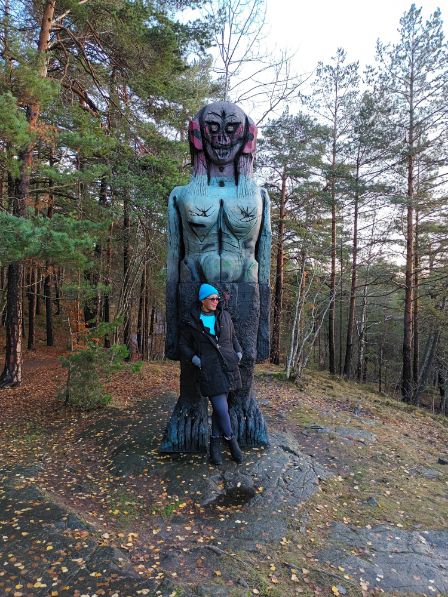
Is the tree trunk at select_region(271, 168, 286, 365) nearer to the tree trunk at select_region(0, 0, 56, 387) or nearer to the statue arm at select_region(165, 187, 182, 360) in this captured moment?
the tree trunk at select_region(0, 0, 56, 387)

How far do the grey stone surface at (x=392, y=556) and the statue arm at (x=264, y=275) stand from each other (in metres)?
1.98

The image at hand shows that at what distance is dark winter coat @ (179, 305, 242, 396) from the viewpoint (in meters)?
3.86

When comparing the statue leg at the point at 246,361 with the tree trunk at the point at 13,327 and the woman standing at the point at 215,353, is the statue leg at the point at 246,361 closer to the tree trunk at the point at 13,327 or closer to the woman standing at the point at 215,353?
the woman standing at the point at 215,353

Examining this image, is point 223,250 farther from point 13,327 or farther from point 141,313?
point 141,313

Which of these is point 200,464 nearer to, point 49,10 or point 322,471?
point 322,471

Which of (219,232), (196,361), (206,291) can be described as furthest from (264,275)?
(196,361)

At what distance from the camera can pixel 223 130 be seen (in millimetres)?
4469

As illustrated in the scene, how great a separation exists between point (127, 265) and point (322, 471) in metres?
11.2

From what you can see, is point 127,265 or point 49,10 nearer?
point 49,10

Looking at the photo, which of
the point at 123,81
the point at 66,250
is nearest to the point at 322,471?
the point at 66,250

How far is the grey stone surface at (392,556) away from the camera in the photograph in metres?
2.70

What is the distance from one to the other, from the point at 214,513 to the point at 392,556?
57.4 inches

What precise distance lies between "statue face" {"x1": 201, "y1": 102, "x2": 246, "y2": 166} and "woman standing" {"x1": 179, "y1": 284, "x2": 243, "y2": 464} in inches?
65.8

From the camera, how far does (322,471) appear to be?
4.46 meters
